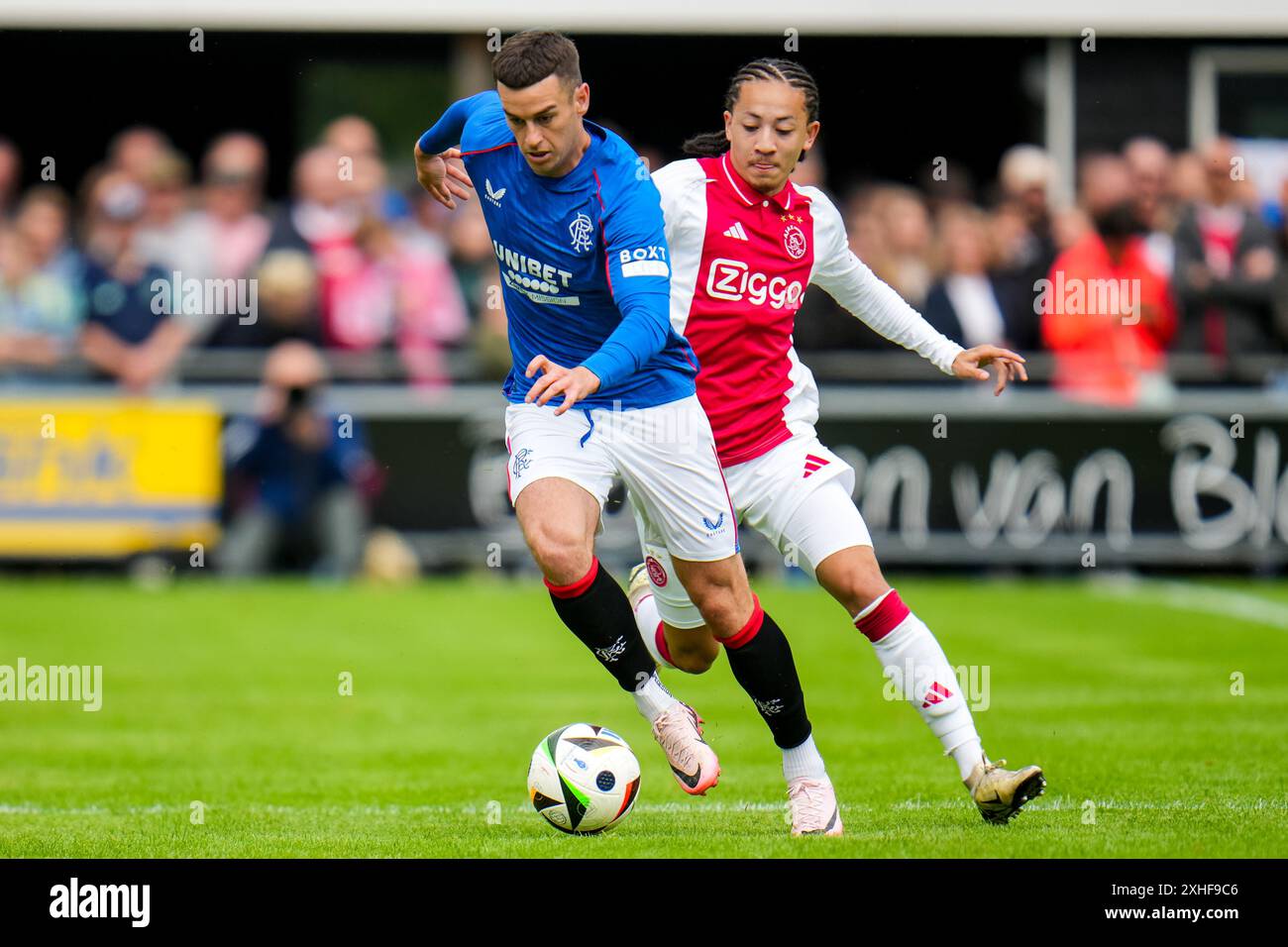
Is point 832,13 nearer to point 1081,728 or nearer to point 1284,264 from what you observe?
point 1284,264

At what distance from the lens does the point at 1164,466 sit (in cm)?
1606

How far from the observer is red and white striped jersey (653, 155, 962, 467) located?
24.5ft

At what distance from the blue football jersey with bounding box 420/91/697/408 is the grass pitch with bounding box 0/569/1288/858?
5.39 feet

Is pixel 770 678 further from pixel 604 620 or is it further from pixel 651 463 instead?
pixel 651 463

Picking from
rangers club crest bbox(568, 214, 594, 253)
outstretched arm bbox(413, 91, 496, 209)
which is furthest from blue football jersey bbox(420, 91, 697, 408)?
outstretched arm bbox(413, 91, 496, 209)

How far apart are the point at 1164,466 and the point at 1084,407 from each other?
2.50 feet

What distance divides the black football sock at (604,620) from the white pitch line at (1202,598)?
7.33m

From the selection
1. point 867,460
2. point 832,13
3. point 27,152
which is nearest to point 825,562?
point 867,460

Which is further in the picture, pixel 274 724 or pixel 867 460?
pixel 867 460

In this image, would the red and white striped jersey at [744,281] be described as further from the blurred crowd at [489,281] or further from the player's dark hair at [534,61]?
the blurred crowd at [489,281]

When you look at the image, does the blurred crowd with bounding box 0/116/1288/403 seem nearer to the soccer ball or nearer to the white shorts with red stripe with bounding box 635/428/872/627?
the white shorts with red stripe with bounding box 635/428/872/627

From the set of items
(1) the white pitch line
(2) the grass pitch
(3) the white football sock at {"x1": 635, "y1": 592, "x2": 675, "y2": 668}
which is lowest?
(2) the grass pitch

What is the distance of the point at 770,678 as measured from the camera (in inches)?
285

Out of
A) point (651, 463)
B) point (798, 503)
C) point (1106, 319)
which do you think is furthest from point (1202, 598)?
point (651, 463)
